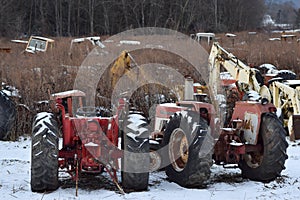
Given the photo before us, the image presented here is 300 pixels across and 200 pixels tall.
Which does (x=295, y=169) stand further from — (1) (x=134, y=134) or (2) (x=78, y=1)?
(2) (x=78, y=1)

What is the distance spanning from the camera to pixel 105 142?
5.88 meters

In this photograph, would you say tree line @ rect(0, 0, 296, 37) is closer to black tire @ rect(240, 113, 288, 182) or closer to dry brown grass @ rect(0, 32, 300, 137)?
dry brown grass @ rect(0, 32, 300, 137)

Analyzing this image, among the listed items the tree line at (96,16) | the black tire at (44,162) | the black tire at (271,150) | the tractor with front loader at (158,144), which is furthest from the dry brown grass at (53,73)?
the tree line at (96,16)

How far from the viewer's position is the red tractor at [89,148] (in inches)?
216

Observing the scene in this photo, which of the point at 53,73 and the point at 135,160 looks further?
the point at 53,73

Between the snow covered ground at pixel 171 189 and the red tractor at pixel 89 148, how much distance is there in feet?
0.57

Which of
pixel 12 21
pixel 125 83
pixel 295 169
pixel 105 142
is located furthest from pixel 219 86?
pixel 12 21

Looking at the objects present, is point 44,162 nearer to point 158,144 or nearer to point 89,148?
point 89,148

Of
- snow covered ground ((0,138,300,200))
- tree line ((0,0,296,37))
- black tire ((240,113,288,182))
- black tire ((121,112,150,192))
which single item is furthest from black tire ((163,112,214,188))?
tree line ((0,0,296,37))

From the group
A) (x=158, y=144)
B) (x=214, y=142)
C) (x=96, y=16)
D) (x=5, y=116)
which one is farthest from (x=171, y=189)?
(x=96, y=16)

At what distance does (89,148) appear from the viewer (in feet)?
18.7

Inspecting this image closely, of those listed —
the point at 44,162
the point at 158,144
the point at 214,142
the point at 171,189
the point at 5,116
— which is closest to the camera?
the point at 44,162

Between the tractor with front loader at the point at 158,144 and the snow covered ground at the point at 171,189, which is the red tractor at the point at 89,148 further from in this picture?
the snow covered ground at the point at 171,189

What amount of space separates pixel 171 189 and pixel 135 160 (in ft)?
1.93
